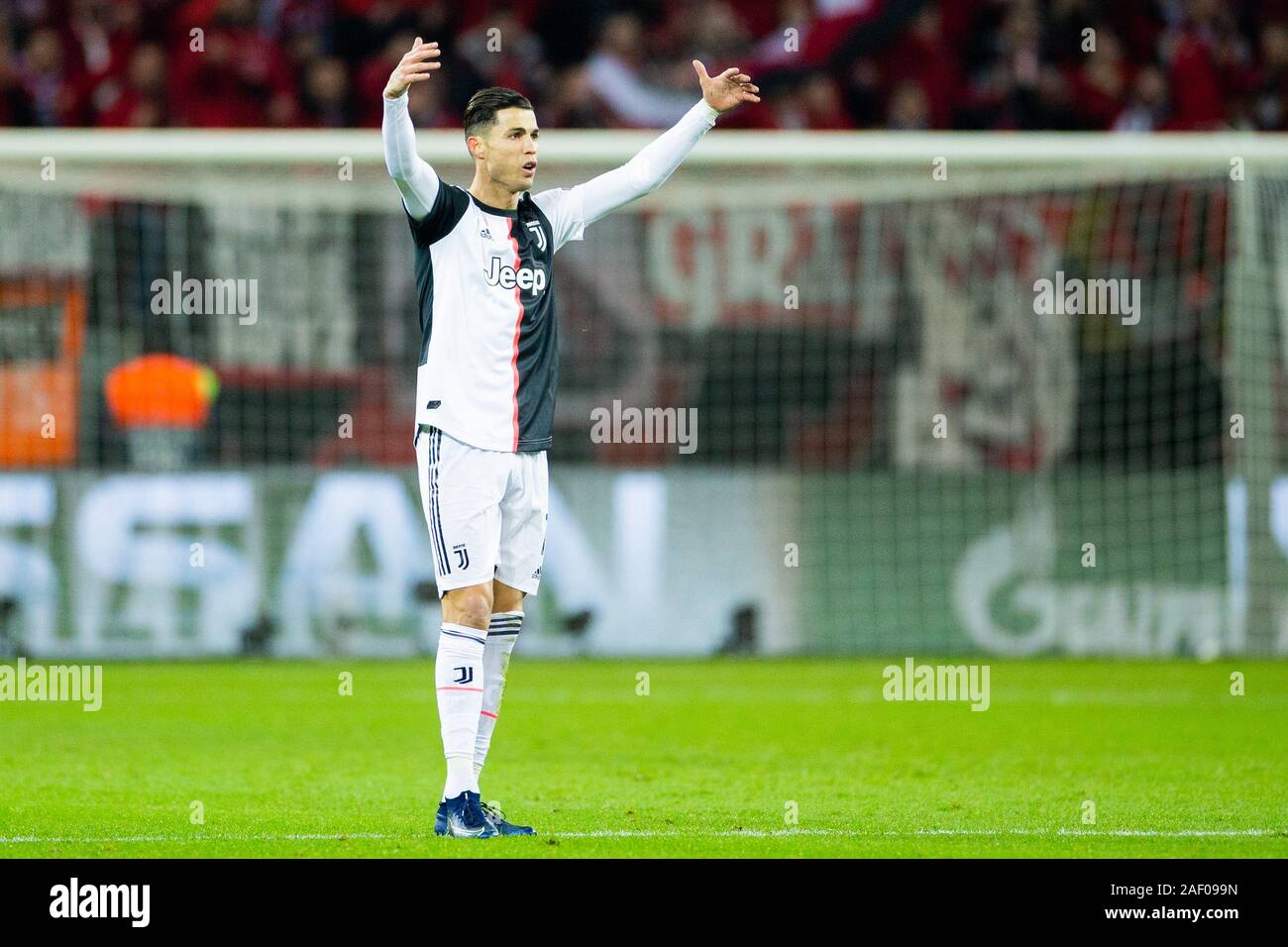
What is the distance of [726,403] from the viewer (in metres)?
14.2

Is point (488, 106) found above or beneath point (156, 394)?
above

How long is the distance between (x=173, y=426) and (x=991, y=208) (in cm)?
625

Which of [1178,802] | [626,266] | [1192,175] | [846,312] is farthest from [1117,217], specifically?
[1178,802]

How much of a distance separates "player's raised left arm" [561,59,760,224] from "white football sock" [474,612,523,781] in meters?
1.41

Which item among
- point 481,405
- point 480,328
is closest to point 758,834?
point 481,405

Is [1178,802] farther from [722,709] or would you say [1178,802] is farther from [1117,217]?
[1117,217]

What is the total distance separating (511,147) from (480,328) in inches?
23.2

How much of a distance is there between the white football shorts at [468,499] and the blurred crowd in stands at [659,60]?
1006cm

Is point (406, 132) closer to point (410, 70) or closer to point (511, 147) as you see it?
point (410, 70)

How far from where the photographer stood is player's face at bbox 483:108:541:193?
20.0 feet

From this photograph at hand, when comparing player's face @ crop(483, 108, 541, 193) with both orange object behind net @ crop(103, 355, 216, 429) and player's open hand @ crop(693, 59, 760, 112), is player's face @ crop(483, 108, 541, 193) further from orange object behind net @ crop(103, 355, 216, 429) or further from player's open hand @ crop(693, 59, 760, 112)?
orange object behind net @ crop(103, 355, 216, 429)

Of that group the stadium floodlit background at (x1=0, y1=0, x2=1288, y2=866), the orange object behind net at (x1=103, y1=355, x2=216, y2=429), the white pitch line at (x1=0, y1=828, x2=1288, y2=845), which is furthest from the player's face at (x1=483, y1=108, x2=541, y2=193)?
the orange object behind net at (x1=103, y1=355, x2=216, y2=429)

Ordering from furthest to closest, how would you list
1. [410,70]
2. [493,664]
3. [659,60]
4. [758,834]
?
1. [659,60]
2. [493,664]
3. [758,834]
4. [410,70]

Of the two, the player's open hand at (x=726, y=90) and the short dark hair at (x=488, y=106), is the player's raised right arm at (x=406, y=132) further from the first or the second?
the player's open hand at (x=726, y=90)
